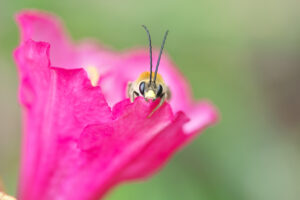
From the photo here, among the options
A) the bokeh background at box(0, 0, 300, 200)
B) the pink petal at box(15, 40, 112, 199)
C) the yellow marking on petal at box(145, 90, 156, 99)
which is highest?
the bokeh background at box(0, 0, 300, 200)

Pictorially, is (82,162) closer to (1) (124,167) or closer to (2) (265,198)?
(1) (124,167)

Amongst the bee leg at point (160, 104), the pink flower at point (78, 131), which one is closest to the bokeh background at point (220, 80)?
the pink flower at point (78, 131)

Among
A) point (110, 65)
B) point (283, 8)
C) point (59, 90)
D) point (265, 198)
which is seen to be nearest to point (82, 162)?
point (59, 90)

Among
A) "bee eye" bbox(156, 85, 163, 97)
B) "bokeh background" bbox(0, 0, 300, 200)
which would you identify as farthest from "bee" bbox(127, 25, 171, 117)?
"bokeh background" bbox(0, 0, 300, 200)

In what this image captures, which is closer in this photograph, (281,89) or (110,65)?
(110,65)

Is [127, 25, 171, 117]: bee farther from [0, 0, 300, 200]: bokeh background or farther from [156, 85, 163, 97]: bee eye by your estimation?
[0, 0, 300, 200]: bokeh background

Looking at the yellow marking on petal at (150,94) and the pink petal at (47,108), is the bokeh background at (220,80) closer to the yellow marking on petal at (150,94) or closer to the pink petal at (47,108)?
the pink petal at (47,108)

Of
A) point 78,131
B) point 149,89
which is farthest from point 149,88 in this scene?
point 78,131

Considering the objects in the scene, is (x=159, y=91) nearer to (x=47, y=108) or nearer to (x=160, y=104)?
(x=160, y=104)
